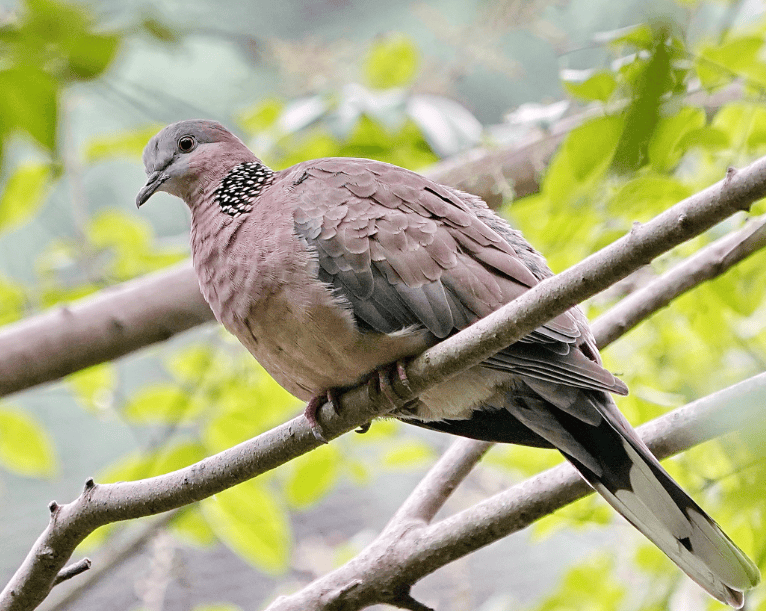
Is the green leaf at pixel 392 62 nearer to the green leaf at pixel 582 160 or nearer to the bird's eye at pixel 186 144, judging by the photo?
the bird's eye at pixel 186 144

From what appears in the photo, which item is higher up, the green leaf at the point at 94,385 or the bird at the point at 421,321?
the bird at the point at 421,321

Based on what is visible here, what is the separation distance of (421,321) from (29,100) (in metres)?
0.96

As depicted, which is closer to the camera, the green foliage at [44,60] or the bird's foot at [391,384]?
the green foliage at [44,60]

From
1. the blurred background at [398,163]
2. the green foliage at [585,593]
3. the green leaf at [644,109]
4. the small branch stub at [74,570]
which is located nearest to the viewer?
the green leaf at [644,109]

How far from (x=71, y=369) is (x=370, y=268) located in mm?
1303

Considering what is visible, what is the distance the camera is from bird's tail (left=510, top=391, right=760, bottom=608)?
1.57m

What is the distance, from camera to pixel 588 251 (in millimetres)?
2211

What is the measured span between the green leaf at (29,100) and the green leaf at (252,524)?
5.82ft

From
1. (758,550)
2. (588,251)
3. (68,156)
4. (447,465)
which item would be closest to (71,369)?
(68,156)

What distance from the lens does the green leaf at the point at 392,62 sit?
2838mm

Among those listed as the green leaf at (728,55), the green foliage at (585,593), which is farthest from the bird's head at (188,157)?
the green foliage at (585,593)

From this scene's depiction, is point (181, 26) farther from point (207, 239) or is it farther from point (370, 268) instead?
point (207, 239)

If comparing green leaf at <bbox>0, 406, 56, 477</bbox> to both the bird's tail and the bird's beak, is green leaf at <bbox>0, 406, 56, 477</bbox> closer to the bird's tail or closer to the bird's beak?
the bird's beak

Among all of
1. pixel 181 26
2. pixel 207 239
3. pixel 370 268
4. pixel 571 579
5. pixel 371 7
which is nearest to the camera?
pixel 181 26
